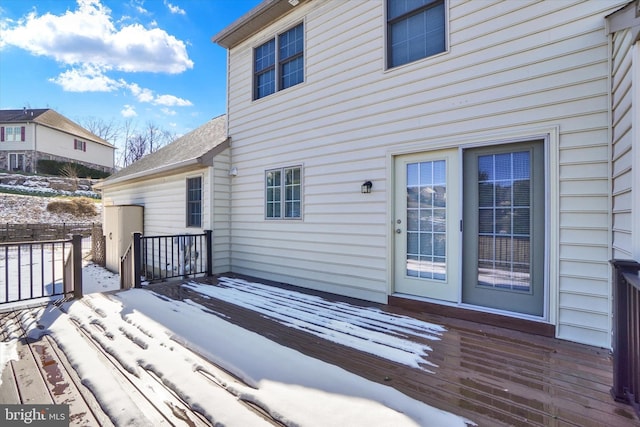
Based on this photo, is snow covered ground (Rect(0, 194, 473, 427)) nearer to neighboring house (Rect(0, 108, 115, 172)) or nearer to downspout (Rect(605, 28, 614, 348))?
downspout (Rect(605, 28, 614, 348))

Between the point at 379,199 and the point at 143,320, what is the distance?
10.6 feet

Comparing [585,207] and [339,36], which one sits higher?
[339,36]

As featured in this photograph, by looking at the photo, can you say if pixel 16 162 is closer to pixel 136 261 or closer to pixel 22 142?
pixel 22 142

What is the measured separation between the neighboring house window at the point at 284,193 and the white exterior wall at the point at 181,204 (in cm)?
118

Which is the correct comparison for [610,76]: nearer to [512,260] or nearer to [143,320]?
[512,260]

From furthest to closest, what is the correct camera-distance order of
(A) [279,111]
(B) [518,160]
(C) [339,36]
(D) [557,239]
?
(A) [279,111]
(C) [339,36]
(B) [518,160]
(D) [557,239]

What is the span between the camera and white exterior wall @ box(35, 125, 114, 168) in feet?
79.3

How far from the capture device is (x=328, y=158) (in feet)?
15.5

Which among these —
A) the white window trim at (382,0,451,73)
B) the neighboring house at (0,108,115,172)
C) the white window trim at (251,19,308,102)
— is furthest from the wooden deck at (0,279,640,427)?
the neighboring house at (0,108,115,172)

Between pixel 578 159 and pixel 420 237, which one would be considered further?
pixel 420 237

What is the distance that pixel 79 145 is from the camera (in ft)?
90.2

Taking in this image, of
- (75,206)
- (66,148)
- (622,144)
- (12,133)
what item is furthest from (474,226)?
(12,133)

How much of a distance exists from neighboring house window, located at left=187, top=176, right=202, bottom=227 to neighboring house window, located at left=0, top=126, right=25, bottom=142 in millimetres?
27566

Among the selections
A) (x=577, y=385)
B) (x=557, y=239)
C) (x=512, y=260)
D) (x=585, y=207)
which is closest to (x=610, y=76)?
(x=585, y=207)
